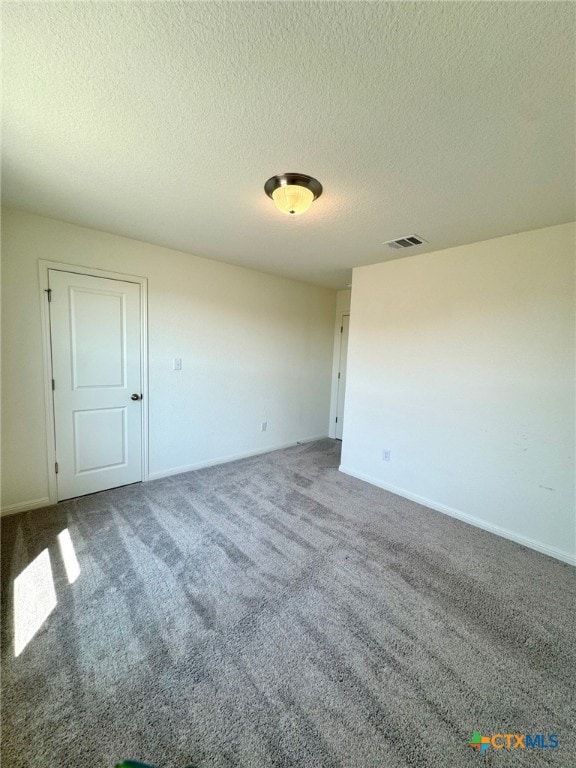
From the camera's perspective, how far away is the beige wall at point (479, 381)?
2156 millimetres

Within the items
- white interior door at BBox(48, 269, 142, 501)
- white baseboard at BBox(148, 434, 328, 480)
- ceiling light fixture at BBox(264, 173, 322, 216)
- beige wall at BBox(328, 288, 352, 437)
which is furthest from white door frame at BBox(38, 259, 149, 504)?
beige wall at BBox(328, 288, 352, 437)

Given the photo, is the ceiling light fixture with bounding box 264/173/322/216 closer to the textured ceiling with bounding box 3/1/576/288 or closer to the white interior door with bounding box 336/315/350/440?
the textured ceiling with bounding box 3/1/576/288

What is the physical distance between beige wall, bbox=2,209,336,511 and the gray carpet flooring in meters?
0.83

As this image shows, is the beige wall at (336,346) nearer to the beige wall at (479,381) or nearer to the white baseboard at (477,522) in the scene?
the beige wall at (479,381)

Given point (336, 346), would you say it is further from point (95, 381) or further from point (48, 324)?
point (48, 324)

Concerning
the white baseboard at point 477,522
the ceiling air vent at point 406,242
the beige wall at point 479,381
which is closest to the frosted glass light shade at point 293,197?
the ceiling air vent at point 406,242

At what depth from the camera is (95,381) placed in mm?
2727

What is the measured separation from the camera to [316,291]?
14.6 ft

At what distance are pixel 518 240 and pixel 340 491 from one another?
8.77 feet

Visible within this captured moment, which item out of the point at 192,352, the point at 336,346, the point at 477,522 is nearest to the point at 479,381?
the point at 477,522

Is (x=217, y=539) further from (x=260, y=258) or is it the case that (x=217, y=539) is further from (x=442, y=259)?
(x=442, y=259)

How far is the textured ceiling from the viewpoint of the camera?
2.93 feet

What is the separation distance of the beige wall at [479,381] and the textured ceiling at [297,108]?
0.46 meters

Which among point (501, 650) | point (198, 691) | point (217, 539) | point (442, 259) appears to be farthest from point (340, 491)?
point (442, 259)
